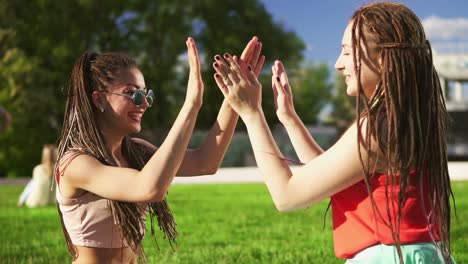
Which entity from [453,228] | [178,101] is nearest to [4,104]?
[178,101]

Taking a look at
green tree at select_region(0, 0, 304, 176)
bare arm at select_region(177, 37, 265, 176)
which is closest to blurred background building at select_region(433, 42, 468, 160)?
green tree at select_region(0, 0, 304, 176)

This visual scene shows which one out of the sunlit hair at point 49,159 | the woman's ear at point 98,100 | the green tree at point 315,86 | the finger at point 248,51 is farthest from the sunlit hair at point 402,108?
the green tree at point 315,86

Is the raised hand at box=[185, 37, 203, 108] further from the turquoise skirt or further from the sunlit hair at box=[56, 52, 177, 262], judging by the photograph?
the turquoise skirt

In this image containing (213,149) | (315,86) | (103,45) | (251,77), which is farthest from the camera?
(315,86)

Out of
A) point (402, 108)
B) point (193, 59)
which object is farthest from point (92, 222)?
point (402, 108)

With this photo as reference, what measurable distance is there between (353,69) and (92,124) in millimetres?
1141

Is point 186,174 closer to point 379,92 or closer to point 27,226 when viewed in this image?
point 379,92

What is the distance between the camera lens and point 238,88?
2688mm

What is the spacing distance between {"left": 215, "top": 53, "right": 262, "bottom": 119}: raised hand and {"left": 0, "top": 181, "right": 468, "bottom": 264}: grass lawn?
344cm

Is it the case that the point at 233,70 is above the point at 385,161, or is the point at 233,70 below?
above

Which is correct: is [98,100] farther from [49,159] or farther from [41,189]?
[49,159]

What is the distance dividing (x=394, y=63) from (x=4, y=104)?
30.7m

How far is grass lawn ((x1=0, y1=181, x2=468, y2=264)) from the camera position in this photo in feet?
20.7

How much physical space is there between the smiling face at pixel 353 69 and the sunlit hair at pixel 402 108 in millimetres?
12
